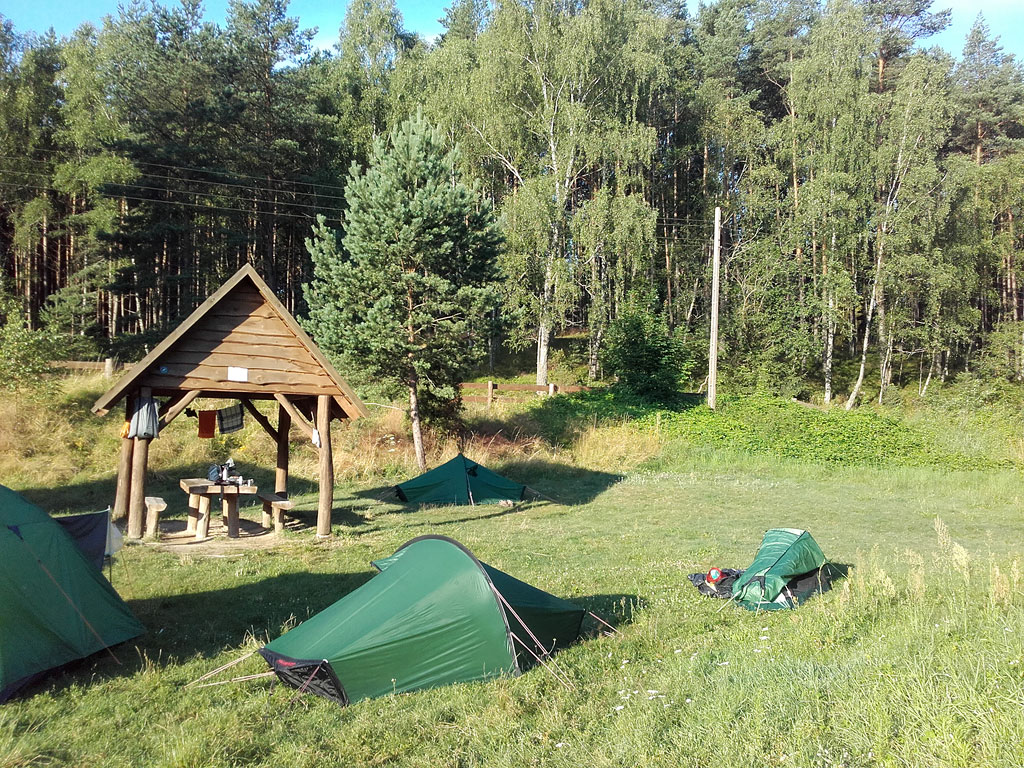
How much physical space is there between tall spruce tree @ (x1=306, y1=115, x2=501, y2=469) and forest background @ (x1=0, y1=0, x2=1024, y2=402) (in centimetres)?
1116

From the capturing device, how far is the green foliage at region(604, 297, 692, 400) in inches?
1058

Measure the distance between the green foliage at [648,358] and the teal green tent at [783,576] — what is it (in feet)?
58.7

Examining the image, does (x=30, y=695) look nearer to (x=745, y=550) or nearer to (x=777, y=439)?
(x=745, y=550)

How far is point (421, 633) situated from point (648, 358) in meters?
22.1

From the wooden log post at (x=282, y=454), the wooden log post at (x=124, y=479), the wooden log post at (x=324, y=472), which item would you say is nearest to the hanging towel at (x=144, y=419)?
the wooden log post at (x=124, y=479)

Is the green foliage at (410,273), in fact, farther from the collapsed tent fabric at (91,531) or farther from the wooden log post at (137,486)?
the collapsed tent fabric at (91,531)

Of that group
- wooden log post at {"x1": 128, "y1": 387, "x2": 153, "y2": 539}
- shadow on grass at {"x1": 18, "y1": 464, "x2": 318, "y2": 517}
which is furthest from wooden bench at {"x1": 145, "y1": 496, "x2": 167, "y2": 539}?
shadow on grass at {"x1": 18, "y1": 464, "x2": 318, "y2": 517}

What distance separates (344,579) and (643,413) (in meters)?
17.3

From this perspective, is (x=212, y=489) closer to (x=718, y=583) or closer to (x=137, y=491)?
(x=137, y=491)

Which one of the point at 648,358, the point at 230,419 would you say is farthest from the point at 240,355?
the point at 648,358

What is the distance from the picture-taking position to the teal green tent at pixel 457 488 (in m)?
16.3

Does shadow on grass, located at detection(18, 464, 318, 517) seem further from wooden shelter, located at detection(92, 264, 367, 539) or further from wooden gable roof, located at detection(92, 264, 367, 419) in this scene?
wooden gable roof, located at detection(92, 264, 367, 419)

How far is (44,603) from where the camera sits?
601 centimetres

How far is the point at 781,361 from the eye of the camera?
1342 inches
